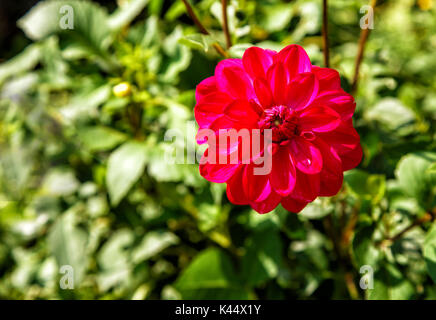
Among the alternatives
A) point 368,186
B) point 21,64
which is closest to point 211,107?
point 368,186

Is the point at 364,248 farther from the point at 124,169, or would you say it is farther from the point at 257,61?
the point at 124,169

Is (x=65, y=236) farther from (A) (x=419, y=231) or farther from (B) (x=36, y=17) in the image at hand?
(A) (x=419, y=231)

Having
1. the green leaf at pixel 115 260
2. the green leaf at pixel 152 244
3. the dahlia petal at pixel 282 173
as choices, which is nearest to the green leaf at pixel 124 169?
the green leaf at pixel 152 244

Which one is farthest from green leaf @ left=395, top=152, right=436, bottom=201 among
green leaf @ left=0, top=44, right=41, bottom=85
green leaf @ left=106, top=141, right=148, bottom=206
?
A: green leaf @ left=0, top=44, right=41, bottom=85

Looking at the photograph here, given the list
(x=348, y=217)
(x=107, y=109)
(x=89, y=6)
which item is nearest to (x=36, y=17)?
(x=89, y=6)

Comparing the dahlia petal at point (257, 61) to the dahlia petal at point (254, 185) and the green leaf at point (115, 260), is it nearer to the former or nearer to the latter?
the dahlia petal at point (254, 185)

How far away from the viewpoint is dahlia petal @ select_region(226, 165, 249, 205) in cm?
60

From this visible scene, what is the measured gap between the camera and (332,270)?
1.08 m

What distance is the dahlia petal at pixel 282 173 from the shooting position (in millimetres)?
592

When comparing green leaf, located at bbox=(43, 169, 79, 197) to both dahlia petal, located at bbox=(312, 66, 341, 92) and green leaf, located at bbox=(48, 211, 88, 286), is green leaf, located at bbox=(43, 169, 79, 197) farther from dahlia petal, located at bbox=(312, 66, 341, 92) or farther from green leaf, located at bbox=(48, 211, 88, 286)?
dahlia petal, located at bbox=(312, 66, 341, 92)

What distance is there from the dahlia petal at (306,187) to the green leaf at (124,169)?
473 mm

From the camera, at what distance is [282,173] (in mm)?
618

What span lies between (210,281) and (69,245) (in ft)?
1.51
